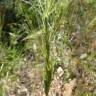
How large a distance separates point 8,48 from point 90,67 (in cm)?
65

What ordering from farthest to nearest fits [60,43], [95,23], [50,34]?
[95,23]
[60,43]
[50,34]

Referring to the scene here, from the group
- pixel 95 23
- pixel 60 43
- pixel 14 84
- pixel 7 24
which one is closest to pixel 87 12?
pixel 95 23

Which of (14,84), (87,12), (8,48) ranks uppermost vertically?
(87,12)

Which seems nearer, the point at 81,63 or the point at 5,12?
the point at 81,63

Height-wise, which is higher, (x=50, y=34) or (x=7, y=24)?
(x=50, y=34)

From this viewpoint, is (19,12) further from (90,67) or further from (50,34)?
A: (50,34)

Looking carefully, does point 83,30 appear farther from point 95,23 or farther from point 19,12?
point 19,12

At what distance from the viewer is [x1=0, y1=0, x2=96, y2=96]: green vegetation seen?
243 centimetres

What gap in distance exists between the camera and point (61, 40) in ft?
8.20

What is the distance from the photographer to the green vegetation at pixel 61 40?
2434mm

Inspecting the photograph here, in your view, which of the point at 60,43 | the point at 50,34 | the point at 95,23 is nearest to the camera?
the point at 50,34

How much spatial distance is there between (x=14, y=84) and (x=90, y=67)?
0.57 m

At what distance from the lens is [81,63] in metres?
2.50

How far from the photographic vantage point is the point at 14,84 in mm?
2465
